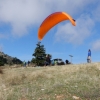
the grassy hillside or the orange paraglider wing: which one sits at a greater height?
the orange paraglider wing

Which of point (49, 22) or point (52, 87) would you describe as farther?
point (52, 87)

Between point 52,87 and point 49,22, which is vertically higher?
point 49,22

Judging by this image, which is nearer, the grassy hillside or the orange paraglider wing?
the orange paraglider wing

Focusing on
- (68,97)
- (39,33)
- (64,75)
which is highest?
(39,33)

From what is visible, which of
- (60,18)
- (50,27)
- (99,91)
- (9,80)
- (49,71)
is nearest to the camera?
(60,18)

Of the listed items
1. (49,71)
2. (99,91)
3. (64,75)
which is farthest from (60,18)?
(49,71)

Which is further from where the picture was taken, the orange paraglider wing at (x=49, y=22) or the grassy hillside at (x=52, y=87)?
the grassy hillside at (x=52, y=87)

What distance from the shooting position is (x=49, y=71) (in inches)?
839

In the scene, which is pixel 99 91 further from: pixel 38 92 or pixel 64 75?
pixel 64 75

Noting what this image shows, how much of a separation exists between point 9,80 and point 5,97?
16.7 feet

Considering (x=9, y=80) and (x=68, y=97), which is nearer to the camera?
(x=68, y=97)

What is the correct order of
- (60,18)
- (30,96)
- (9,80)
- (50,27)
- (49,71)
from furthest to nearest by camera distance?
(49,71) → (9,80) → (30,96) → (50,27) → (60,18)

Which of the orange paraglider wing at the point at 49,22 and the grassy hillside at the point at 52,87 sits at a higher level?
the orange paraglider wing at the point at 49,22

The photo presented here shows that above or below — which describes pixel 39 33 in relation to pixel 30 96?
above
